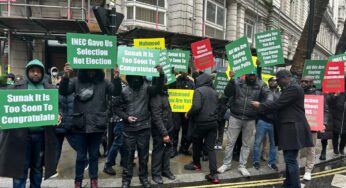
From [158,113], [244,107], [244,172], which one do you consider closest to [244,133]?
[244,107]

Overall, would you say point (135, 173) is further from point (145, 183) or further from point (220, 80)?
point (220, 80)

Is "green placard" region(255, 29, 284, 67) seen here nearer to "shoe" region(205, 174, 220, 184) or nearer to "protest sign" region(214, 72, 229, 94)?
"protest sign" region(214, 72, 229, 94)

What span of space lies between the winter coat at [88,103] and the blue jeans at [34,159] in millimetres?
546

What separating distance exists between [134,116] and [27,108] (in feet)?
5.01

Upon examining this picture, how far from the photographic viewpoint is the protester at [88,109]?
4.40 metres

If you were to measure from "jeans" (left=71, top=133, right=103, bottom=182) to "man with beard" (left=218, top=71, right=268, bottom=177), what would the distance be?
2.32m

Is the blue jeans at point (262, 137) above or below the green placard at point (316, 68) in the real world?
below

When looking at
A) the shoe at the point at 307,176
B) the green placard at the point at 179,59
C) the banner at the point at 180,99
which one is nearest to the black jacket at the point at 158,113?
the banner at the point at 180,99

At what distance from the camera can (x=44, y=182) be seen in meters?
4.98

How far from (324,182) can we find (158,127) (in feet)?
10.3

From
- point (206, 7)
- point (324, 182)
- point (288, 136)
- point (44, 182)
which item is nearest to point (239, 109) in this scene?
point (288, 136)

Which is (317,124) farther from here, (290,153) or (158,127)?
(158,127)

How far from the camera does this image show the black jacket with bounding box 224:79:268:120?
18.4ft

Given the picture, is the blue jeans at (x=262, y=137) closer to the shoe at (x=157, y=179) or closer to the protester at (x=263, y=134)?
the protester at (x=263, y=134)
